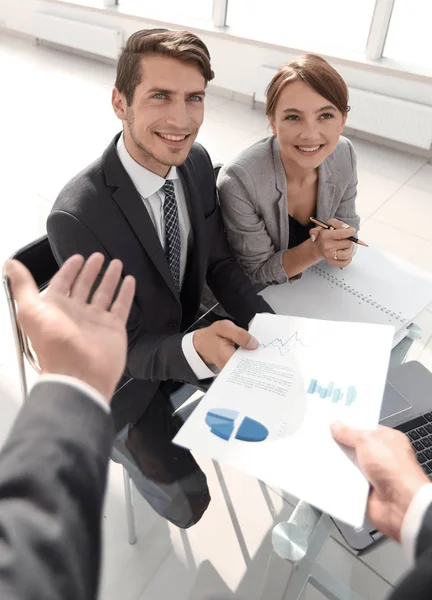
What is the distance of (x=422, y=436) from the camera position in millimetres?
1111

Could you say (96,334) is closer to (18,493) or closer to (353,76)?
(18,493)

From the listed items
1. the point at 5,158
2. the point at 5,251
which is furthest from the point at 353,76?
the point at 5,251

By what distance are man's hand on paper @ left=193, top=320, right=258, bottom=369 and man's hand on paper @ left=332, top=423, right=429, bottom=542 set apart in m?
0.28

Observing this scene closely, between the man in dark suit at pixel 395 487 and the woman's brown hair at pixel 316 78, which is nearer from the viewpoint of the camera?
the man in dark suit at pixel 395 487

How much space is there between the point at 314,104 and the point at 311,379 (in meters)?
0.86

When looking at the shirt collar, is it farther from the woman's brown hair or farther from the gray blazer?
the woman's brown hair

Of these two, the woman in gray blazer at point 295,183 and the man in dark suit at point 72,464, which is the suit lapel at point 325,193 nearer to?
the woman in gray blazer at point 295,183

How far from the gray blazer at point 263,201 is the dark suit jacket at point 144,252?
0.24 feet

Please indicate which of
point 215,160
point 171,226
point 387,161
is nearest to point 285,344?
point 171,226

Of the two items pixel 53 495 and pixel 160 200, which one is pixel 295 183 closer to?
pixel 160 200

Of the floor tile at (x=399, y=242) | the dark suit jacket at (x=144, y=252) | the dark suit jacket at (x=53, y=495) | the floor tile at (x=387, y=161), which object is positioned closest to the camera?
the dark suit jacket at (x=53, y=495)

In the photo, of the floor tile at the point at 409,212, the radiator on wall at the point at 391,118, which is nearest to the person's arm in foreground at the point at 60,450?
the floor tile at the point at 409,212

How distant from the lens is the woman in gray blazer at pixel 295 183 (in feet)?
4.60

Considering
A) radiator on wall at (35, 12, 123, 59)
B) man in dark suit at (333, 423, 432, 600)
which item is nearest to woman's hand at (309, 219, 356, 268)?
man in dark suit at (333, 423, 432, 600)
